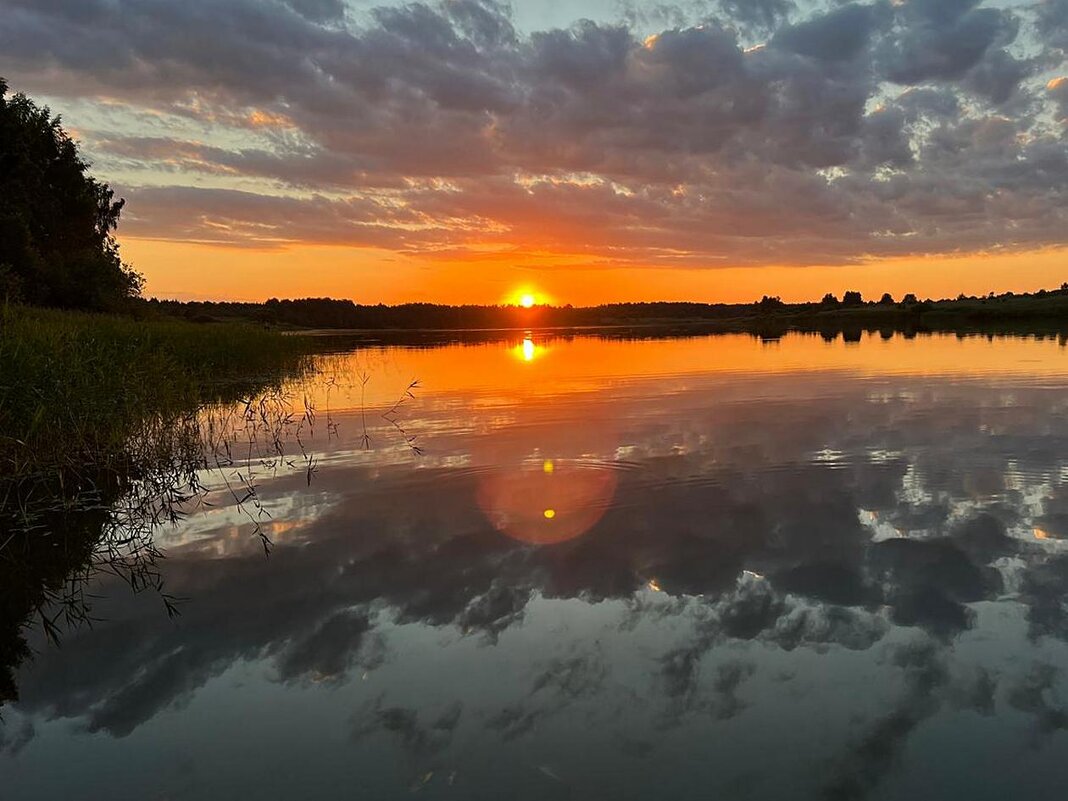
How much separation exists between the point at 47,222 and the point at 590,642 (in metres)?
61.4

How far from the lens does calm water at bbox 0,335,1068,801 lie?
5.78 metres

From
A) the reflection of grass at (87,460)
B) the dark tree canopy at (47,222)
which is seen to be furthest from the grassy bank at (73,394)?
the dark tree canopy at (47,222)

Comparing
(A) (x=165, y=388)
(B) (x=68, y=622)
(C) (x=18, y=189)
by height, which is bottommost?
(B) (x=68, y=622)

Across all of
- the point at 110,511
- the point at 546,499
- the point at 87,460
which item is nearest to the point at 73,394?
the point at 87,460

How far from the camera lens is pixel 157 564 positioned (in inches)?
423

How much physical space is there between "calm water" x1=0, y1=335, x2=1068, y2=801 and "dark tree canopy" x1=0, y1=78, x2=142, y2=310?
34.2 meters

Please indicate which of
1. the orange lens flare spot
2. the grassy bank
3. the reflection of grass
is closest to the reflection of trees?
the reflection of grass

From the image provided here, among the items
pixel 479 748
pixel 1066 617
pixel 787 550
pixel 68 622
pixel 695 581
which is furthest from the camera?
pixel 787 550

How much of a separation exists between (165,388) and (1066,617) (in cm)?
2107

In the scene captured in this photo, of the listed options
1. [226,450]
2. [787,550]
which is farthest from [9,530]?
[787,550]

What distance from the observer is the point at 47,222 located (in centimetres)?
5356

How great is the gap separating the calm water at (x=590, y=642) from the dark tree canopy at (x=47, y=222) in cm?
3419

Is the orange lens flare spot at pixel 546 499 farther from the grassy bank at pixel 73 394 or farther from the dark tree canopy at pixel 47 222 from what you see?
the dark tree canopy at pixel 47 222

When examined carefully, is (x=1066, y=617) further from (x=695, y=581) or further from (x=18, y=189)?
(x=18, y=189)
